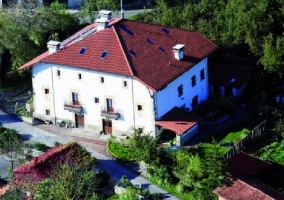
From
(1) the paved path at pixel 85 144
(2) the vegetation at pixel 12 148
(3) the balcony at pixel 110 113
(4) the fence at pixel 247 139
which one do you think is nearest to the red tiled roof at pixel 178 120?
(3) the balcony at pixel 110 113

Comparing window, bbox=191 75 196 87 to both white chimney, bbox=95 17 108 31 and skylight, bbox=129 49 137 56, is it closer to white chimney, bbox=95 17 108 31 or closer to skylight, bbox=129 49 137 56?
skylight, bbox=129 49 137 56

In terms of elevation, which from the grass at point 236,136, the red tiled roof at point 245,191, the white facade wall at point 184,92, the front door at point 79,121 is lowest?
the red tiled roof at point 245,191

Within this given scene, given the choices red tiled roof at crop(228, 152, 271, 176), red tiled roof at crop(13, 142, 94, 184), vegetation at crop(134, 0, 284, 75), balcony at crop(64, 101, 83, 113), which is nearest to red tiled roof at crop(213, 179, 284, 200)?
red tiled roof at crop(228, 152, 271, 176)

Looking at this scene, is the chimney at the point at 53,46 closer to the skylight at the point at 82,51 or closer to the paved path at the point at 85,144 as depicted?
the skylight at the point at 82,51

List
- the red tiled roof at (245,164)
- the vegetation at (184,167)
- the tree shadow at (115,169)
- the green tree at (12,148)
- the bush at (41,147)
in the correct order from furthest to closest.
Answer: the bush at (41,147)
the green tree at (12,148)
the tree shadow at (115,169)
the red tiled roof at (245,164)
the vegetation at (184,167)

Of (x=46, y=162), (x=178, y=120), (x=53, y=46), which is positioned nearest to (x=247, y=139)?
(x=178, y=120)

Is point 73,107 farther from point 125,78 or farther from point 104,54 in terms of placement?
point 125,78
